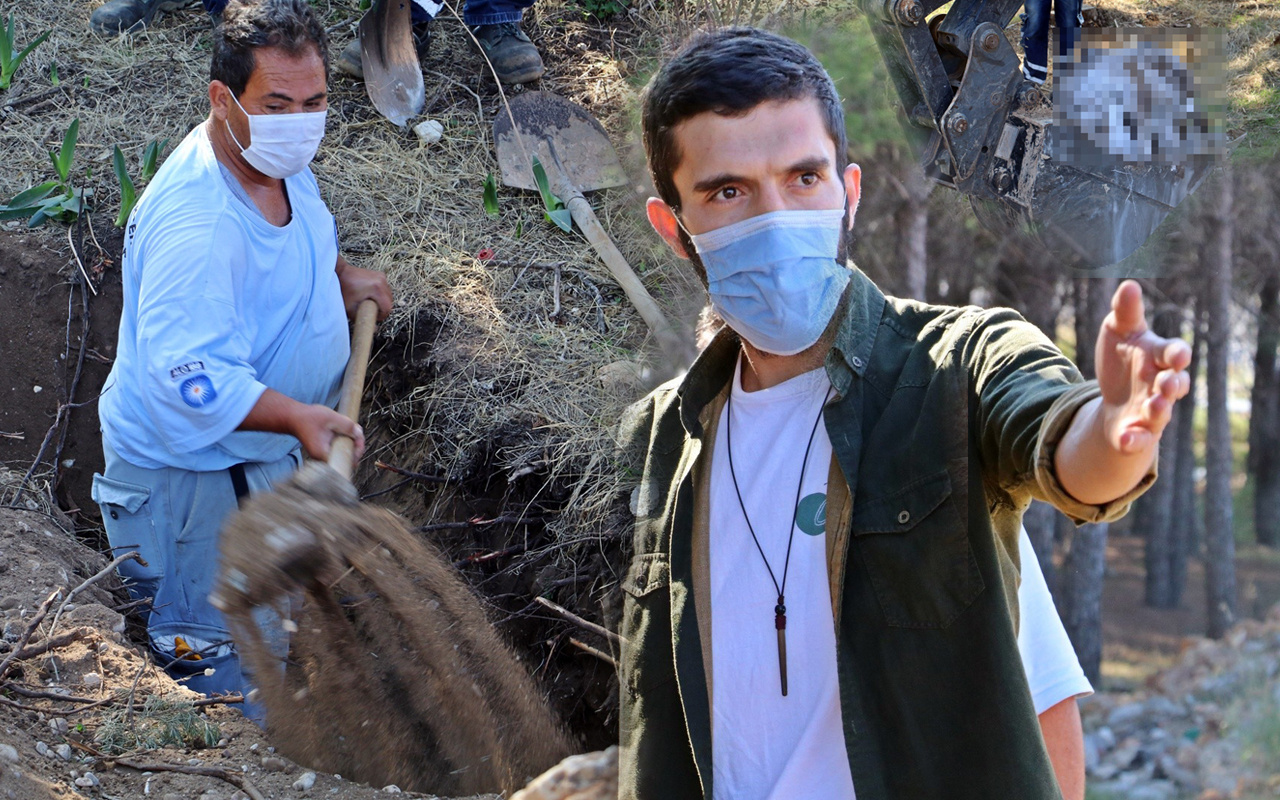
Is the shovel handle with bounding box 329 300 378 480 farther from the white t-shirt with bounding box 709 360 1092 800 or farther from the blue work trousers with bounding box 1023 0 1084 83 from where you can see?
the blue work trousers with bounding box 1023 0 1084 83

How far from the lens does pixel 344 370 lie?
387 cm

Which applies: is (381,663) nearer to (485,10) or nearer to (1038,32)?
(485,10)

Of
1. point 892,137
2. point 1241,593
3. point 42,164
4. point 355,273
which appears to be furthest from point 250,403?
point 1241,593

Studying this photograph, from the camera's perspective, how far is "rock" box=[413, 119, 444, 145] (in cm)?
566

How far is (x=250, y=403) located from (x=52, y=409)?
212cm

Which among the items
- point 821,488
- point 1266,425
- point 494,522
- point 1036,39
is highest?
point 1036,39

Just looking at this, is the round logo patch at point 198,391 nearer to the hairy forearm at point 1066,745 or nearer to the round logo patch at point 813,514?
the round logo patch at point 813,514

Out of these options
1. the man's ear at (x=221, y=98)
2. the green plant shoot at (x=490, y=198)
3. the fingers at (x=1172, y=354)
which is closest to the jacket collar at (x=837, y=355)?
the fingers at (x=1172, y=354)

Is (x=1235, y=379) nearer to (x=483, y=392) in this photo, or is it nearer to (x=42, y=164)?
(x=483, y=392)

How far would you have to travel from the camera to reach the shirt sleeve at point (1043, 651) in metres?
1.47

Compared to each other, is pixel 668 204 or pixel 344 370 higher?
pixel 668 204

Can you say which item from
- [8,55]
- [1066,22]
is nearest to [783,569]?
[1066,22]

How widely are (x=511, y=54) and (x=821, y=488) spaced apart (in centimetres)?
478

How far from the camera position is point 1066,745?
1.52 m
